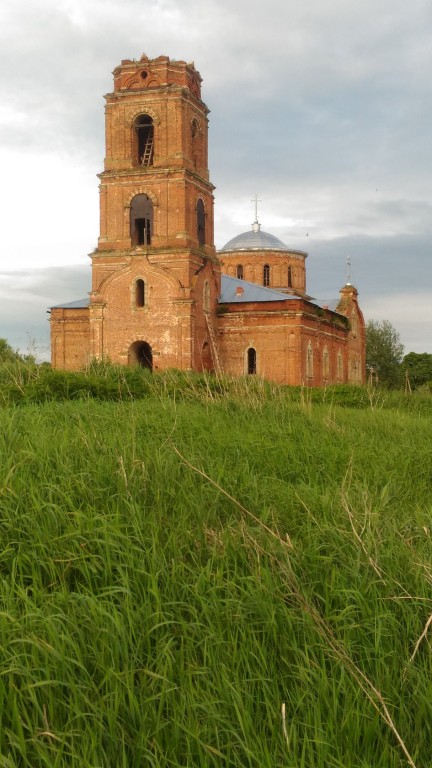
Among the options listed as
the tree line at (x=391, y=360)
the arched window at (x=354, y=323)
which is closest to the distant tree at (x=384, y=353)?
the tree line at (x=391, y=360)

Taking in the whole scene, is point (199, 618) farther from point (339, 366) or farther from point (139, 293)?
point (339, 366)

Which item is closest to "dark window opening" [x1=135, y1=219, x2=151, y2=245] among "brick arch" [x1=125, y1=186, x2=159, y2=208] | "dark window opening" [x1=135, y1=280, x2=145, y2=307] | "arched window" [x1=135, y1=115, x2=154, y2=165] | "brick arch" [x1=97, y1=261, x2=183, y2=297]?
"brick arch" [x1=125, y1=186, x2=159, y2=208]

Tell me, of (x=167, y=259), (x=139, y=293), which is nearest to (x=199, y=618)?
(x=167, y=259)

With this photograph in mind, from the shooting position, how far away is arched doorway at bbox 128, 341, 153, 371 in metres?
26.9

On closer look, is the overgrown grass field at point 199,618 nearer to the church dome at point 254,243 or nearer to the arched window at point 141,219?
the arched window at point 141,219

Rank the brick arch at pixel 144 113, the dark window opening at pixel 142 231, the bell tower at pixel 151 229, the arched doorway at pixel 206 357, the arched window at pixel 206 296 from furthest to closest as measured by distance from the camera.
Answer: the arched window at pixel 206 296
the arched doorway at pixel 206 357
the dark window opening at pixel 142 231
the brick arch at pixel 144 113
the bell tower at pixel 151 229

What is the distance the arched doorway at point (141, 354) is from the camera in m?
26.9

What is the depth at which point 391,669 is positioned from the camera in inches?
119

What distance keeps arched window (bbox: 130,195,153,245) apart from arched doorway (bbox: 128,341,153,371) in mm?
3649

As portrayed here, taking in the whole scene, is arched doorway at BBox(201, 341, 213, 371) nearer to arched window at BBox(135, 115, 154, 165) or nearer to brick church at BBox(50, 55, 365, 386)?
brick church at BBox(50, 55, 365, 386)

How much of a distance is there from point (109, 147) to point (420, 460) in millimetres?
22999

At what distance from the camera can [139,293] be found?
27.1m

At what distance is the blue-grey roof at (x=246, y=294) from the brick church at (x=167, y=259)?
0.55 feet

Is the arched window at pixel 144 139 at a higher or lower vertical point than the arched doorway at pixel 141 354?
higher
